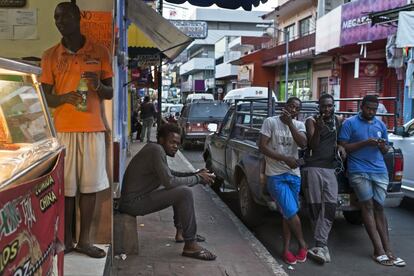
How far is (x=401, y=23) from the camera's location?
11.6 m

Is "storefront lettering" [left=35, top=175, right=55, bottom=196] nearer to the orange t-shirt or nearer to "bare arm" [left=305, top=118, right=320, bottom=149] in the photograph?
the orange t-shirt

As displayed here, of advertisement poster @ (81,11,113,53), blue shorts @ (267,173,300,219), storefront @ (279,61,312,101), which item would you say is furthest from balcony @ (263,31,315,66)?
advertisement poster @ (81,11,113,53)

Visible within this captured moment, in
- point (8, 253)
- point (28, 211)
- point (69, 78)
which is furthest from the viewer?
point (69, 78)

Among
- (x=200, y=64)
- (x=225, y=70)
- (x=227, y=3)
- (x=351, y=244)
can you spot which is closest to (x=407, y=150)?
(x=351, y=244)

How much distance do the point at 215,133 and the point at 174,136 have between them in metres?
4.15

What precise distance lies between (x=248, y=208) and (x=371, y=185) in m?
1.86

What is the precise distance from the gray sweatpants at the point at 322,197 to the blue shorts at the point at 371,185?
0.84 ft

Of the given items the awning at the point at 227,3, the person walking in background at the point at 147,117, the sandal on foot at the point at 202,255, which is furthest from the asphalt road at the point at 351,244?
the person walking in background at the point at 147,117

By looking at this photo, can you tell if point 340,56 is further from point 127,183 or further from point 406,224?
point 127,183

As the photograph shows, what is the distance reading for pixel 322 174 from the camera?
5711 millimetres

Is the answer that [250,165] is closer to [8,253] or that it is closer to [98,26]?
[98,26]

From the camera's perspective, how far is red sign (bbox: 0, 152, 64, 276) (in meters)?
1.73

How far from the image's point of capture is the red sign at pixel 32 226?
173 cm

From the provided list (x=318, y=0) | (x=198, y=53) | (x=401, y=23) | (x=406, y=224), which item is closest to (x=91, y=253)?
(x=406, y=224)
